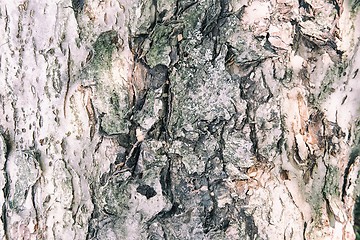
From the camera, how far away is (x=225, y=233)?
34.6 inches

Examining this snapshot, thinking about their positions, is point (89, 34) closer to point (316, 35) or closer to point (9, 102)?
point (9, 102)

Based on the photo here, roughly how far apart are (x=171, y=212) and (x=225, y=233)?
100 mm

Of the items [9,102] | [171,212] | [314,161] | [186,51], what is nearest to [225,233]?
[171,212]

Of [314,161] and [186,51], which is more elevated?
[186,51]

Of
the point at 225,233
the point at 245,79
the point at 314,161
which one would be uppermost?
the point at 245,79

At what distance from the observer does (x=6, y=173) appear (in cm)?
91

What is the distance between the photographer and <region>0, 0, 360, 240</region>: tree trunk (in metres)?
0.85

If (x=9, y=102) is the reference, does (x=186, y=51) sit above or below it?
above

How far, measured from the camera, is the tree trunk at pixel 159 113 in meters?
0.85

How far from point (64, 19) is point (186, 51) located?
0.68 ft

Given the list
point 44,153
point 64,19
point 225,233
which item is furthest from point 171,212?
point 64,19

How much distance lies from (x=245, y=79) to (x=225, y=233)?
266 millimetres

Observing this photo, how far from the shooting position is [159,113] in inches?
34.5

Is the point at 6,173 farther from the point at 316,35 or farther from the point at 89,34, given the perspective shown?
the point at 316,35
